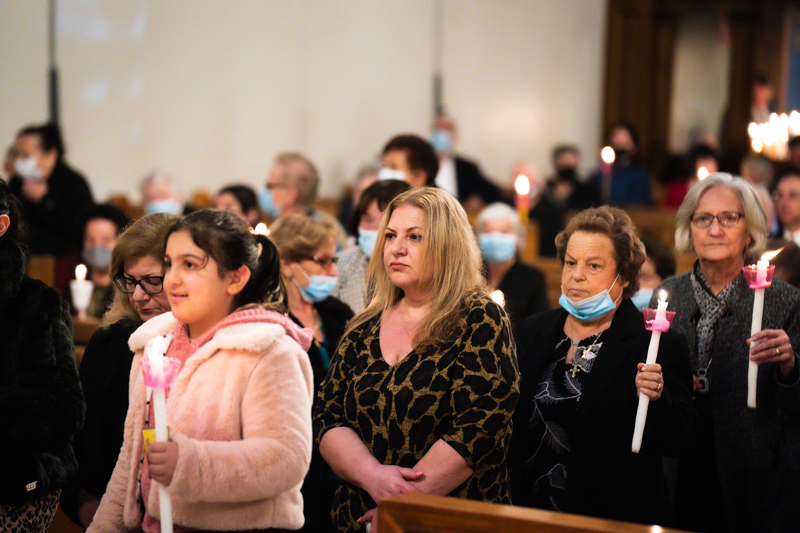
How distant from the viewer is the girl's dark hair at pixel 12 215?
7.77ft

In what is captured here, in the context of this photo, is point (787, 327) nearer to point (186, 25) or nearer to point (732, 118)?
point (186, 25)

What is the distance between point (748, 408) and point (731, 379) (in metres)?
0.10

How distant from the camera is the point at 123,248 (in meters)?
2.72

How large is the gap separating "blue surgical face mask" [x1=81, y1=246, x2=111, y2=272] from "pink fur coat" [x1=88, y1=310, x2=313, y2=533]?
2817 millimetres

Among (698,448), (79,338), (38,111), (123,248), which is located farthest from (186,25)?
(698,448)

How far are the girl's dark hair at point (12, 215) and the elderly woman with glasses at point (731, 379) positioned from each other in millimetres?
2064

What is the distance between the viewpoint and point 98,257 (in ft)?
15.8

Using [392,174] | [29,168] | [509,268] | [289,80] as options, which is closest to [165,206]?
[29,168]

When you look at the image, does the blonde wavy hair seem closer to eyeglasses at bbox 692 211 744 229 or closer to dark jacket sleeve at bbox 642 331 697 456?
dark jacket sleeve at bbox 642 331 697 456

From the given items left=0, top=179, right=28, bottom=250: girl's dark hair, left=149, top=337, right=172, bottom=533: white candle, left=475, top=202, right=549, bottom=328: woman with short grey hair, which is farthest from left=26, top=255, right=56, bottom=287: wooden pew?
left=149, top=337, right=172, bottom=533: white candle

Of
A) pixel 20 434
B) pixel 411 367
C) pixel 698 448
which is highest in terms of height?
pixel 411 367

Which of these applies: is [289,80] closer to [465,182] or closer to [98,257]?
[465,182]

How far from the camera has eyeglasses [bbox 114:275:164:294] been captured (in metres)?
2.61

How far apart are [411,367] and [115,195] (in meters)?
6.46
